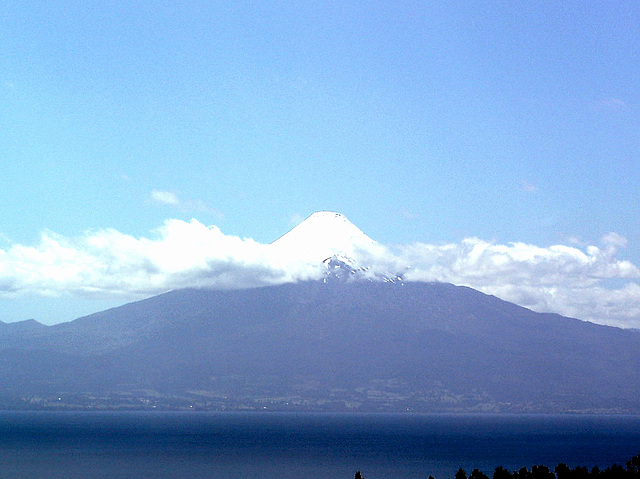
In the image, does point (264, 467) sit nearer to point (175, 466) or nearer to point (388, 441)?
point (175, 466)

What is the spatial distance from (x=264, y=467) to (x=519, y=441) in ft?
280

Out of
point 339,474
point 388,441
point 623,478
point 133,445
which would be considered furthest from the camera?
point 388,441

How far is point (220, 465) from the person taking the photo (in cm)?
13425

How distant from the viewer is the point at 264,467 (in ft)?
429

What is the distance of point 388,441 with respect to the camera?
19550 centimetres

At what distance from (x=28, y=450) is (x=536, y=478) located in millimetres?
115122

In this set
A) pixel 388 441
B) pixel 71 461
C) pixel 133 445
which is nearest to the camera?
pixel 71 461

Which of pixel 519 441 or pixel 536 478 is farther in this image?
pixel 519 441

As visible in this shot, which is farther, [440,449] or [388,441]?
[388,441]

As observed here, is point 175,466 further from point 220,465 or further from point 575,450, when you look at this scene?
point 575,450

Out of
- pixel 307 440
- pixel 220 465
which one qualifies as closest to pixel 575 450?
pixel 307 440

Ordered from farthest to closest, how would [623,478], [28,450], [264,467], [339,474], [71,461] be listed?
[28,450] < [71,461] < [264,467] < [339,474] < [623,478]

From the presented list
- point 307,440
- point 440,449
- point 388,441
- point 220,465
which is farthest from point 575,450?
point 220,465

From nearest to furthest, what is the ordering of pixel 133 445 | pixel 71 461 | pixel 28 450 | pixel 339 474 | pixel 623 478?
1. pixel 623 478
2. pixel 339 474
3. pixel 71 461
4. pixel 28 450
5. pixel 133 445
